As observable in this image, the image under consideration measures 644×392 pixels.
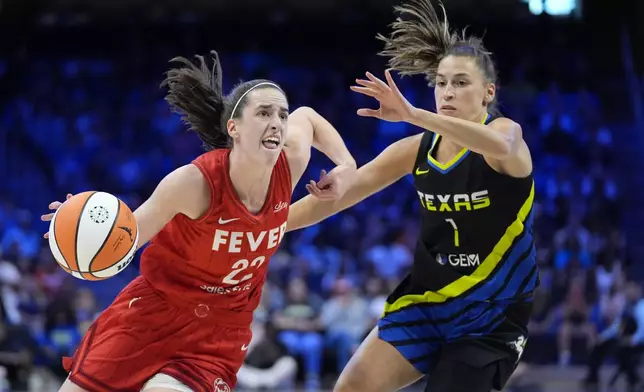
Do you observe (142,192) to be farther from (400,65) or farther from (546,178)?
(400,65)

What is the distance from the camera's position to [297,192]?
12945 millimetres

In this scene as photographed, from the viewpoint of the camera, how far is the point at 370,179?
4535 millimetres

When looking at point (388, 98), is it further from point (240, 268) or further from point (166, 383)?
point (166, 383)

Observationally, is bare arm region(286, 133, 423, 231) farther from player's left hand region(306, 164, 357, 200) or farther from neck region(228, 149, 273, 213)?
neck region(228, 149, 273, 213)

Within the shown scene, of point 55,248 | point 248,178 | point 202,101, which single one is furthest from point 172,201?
point 202,101

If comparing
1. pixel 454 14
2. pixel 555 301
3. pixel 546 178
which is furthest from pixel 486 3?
pixel 555 301

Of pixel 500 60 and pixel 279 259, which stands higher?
pixel 500 60

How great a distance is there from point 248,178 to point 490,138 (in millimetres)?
1076

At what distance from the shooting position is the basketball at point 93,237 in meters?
3.72

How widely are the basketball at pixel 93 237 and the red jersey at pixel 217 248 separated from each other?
0.31m

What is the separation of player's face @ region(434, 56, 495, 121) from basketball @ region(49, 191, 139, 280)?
4.94 feet

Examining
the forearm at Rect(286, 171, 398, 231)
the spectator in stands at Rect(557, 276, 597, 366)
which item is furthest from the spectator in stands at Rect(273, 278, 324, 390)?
the forearm at Rect(286, 171, 398, 231)

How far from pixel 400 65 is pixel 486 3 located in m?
12.1

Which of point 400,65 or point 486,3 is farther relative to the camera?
point 486,3
